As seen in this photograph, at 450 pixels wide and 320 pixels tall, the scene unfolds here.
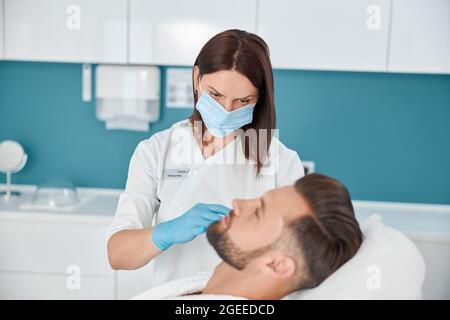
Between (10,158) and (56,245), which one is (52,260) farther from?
(10,158)

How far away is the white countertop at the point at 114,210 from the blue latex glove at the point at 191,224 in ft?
3.38

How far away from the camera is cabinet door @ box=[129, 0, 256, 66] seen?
227 centimetres

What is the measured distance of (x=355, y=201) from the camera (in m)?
2.64

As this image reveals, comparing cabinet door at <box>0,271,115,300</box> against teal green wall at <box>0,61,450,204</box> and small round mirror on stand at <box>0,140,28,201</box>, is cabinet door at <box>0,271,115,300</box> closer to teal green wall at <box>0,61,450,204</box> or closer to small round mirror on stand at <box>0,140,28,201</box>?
small round mirror on stand at <box>0,140,28,201</box>

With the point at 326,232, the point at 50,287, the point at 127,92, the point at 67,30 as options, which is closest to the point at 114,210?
the point at 50,287

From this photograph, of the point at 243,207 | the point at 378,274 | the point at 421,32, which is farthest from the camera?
the point at 421,32

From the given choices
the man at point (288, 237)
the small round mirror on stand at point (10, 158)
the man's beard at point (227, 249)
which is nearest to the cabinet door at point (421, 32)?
the man at point (288, 237)

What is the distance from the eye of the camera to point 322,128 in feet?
8.57

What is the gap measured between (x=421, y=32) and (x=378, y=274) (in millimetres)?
1520

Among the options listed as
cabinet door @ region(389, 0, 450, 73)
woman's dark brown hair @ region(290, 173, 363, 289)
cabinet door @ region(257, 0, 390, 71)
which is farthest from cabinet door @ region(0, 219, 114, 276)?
cabinet door @ region(389, 0, 450, 73)

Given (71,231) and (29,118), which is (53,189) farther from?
(29,118)

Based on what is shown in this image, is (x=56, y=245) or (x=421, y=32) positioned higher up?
(x=421, y=32)

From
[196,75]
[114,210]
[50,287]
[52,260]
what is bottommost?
[50,287]
